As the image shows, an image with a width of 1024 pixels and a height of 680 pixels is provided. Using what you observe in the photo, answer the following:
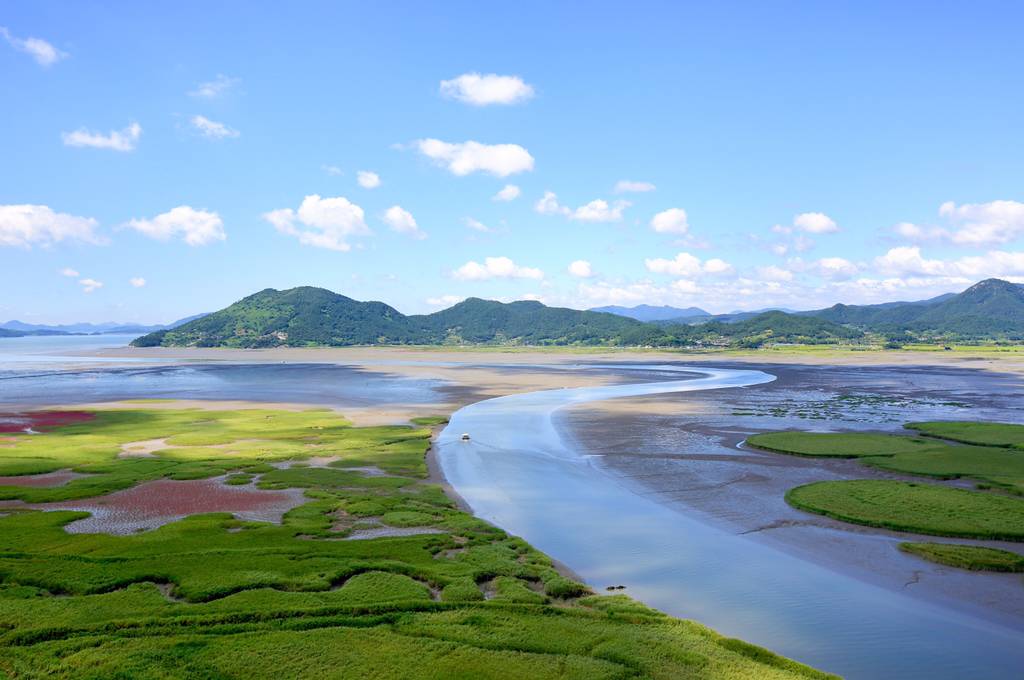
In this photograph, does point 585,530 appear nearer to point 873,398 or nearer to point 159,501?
point 159,501

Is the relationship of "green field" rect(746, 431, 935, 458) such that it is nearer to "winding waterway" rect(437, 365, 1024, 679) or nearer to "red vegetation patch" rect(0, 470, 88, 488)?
"winding waterway" rect(437, 365, 1024, 679)

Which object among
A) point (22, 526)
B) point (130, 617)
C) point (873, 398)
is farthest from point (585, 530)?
point (873, 398)

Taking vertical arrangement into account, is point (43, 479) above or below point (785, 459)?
above

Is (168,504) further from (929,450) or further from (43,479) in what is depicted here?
(929,450)

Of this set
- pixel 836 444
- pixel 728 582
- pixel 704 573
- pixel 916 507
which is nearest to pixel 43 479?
pixel 704 573

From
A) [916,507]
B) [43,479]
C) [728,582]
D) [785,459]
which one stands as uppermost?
[43,479]

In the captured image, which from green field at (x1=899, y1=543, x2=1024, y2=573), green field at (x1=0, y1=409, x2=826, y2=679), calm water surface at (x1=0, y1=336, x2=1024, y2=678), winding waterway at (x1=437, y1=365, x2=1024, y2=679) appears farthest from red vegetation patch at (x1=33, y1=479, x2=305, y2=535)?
green field at (x1=899, y1=543, x2=1024, y2=573)
